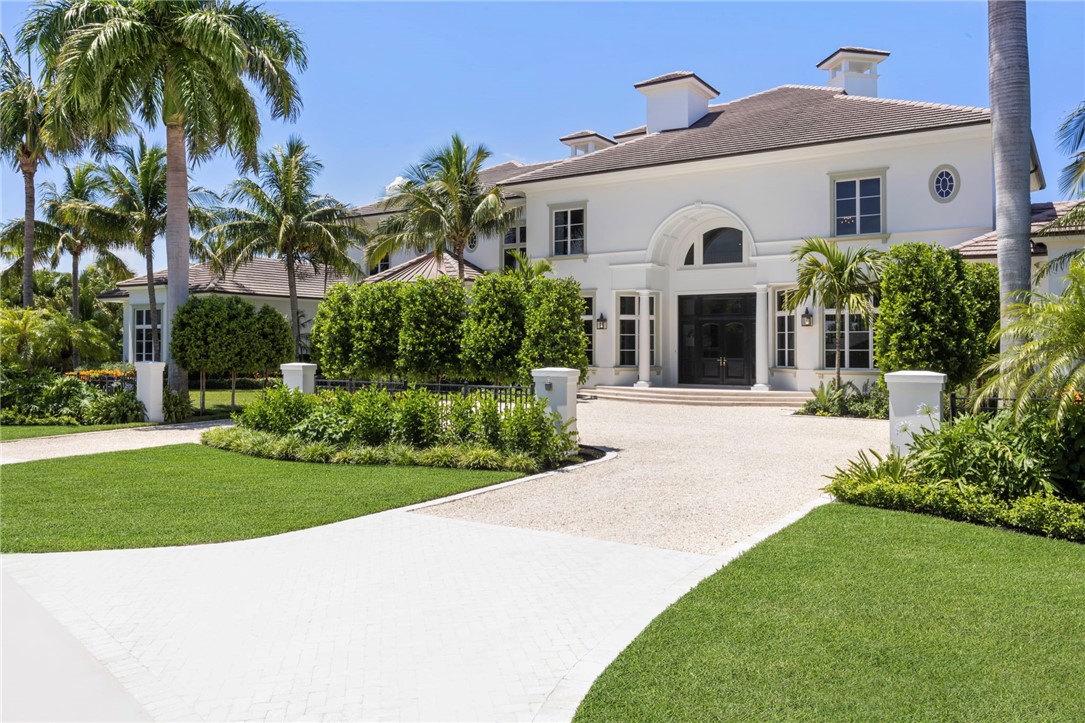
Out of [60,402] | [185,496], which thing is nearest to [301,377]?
[185,496]

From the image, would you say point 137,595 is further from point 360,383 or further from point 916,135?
point 916,135

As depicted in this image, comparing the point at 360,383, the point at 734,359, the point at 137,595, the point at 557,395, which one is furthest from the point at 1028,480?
the point at 734,359

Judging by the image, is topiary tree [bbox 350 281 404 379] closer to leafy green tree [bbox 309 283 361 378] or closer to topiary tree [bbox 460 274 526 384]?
leafy green tree [bbox 309 283 361 378]

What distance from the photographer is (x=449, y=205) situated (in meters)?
26.2

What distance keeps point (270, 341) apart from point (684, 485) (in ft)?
46.3

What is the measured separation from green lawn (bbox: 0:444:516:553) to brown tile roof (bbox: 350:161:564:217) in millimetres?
21720

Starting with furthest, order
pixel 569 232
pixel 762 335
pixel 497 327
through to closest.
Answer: pixel 569 232 < pixel 762 335 < pixel 497 327

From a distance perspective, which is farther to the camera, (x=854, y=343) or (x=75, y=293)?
(x=75, y=293)

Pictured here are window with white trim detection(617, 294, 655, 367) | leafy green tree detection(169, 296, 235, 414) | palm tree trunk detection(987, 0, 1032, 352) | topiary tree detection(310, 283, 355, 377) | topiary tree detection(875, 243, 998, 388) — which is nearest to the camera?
palm tree trunk detection(987, 0, 1032, 352)

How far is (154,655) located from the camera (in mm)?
4816

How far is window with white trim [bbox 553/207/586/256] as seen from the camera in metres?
26.8

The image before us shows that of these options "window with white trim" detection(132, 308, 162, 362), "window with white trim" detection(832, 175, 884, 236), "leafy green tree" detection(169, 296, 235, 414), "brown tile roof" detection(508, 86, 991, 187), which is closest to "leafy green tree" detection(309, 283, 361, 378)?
"leafy green tree" detection(169, 296, 235, 414)

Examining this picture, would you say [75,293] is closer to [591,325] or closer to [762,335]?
[591,325]

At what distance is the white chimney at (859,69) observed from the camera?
89.8 ft
